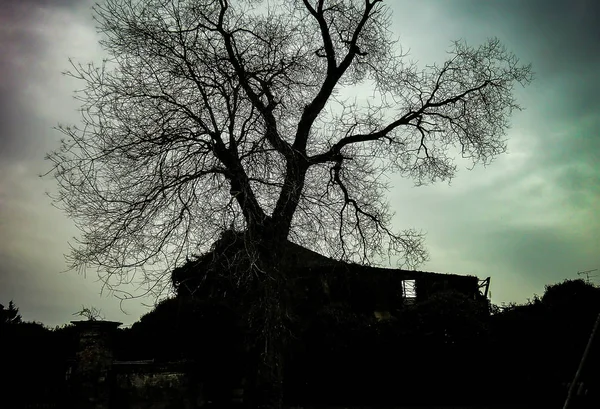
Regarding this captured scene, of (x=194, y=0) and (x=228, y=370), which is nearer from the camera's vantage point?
(x=194, y=0)

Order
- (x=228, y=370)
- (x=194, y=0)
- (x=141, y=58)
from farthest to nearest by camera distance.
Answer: (x=228, y=370) → (x=194, y=0) → (x=141, y=58)

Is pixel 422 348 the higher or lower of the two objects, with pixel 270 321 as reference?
lower

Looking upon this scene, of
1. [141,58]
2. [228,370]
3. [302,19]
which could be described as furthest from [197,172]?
[228,370]

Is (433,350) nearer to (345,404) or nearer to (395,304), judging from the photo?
(345,404)

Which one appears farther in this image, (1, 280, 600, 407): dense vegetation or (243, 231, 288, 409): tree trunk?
(1, 280, 600, 407): dense vegetation

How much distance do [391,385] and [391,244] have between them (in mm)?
5713

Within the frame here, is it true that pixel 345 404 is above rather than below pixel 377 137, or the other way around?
below

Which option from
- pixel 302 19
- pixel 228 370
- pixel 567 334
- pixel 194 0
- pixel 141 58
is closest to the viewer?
pixel 141 58

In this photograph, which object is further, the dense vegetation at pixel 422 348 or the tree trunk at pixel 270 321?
the dense vegetation at pixel 422 348

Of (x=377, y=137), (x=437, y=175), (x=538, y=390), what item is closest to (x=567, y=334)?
(x=538, y=390)

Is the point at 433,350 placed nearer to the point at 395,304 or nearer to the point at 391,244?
the point at 391,244

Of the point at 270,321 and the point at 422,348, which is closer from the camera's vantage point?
the point at 270,321

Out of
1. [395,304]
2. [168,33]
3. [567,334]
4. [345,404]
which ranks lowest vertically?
[345,404]

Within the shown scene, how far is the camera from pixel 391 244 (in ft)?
41.4
